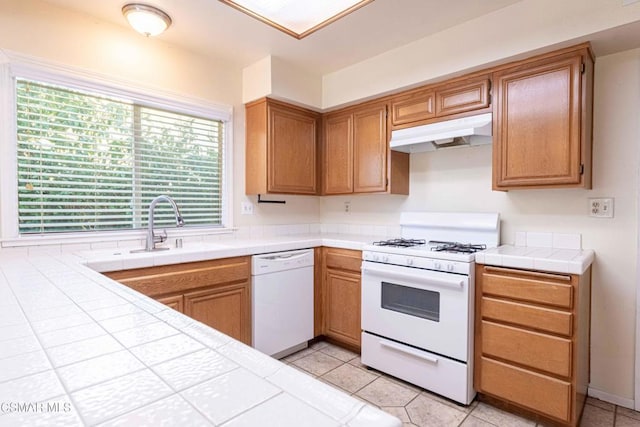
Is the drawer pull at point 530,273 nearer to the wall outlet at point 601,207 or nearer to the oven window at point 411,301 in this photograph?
the oven window at point 411,301

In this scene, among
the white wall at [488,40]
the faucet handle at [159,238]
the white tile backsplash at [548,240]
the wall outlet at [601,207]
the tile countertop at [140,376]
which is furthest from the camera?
the faucet handle at [159,238]

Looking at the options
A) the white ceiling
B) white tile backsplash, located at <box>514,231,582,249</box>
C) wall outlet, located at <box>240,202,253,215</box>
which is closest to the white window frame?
the white ceiling

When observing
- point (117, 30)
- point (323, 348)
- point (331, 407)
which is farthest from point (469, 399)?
point (117, 30)

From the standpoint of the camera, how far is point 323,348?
2875 millimetres

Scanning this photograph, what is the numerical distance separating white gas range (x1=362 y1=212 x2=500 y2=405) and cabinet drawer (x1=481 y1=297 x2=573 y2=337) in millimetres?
111

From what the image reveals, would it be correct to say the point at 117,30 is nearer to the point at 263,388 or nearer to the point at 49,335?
the point at 49,335

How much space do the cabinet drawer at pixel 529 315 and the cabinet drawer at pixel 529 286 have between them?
43 mm

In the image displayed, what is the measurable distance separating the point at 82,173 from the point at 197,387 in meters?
2.25

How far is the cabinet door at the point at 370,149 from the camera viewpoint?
9.36 ft

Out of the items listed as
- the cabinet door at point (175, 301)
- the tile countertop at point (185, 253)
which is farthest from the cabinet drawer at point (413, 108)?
the cabinet door at point (175, 301)

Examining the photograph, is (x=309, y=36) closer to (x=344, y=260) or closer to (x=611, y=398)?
(x=344, y=260)

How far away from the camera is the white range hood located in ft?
7.39

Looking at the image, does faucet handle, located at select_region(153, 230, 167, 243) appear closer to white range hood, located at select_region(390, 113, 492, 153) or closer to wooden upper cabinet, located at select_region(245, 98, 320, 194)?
wooden upper cabinet, located at select_region(245, 98, 320, 194)

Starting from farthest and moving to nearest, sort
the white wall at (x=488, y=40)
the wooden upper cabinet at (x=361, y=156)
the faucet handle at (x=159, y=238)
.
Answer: the wooden upper cabinet at (x=361, y=156) → the faucet handle at (x=159, y=238) → the white wall at (x=488, y=40)
